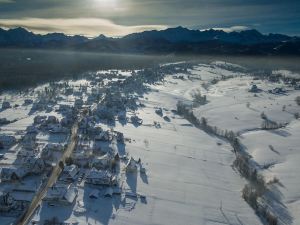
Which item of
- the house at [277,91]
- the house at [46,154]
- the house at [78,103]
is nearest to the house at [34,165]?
the house at [46,154]

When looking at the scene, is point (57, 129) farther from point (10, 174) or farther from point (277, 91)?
point (277, 91)

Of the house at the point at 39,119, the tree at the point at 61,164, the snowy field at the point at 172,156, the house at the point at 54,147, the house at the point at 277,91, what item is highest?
the house at the point at 54,147

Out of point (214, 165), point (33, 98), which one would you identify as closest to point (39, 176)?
point (214, 165)

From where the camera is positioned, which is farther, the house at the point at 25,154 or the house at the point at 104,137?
the house at the point at 104,137

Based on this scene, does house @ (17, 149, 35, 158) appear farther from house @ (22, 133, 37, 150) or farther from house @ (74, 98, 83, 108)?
house @ (74, 98, 83, 108)

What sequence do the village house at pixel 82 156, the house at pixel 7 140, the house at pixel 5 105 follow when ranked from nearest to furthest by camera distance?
the village house at pixel 82 156
the house at pixel 7 140
the house at pixel 5 105

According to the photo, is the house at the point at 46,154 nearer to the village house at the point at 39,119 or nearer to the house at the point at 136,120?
the village house at the point at 39,119

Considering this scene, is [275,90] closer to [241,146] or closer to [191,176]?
[241,146]

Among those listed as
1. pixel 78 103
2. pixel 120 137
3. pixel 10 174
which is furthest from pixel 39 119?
pixel 10 174
